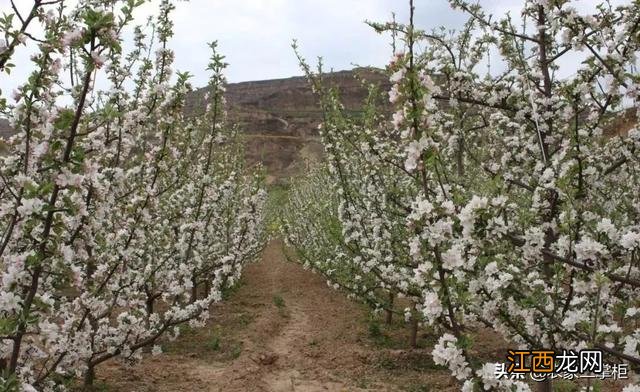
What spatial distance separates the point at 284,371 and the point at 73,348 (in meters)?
4.03

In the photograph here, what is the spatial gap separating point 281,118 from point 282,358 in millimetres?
76289

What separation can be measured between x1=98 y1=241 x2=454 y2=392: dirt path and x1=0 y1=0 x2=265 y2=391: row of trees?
120 centimetres

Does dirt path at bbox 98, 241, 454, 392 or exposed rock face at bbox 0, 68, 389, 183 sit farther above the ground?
exposed rock face at bbox 0, 68, 389, 183

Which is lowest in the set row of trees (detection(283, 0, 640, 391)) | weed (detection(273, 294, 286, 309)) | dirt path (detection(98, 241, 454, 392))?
dirt path (detection(98, 241, 454, 392))

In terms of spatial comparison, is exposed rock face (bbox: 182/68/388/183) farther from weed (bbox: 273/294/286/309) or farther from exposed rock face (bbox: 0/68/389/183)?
weed (bbox: 273/294/286/309)

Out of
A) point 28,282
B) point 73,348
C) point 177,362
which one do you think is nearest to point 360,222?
point 177,362

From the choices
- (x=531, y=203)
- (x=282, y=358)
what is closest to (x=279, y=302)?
(x=282, y=358)

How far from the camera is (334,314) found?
13.0 metres

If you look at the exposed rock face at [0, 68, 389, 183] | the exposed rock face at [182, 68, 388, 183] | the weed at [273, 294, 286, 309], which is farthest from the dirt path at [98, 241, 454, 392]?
the exposed rock face at [182, 68, 388, 183]

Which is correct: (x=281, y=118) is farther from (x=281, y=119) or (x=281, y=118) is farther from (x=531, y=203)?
(x=531, y=203)

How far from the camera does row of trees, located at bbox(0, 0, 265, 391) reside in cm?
327

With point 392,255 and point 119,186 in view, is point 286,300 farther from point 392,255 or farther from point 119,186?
point 119,186

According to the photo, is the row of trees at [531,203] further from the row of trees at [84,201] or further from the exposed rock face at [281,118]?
the exposed rock face at [281,118]

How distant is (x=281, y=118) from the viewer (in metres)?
83.9
